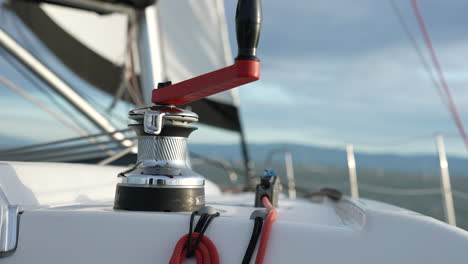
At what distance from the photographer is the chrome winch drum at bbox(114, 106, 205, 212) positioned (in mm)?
669

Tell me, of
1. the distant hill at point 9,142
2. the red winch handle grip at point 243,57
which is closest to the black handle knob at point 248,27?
the red winch handle grip at point 243,57

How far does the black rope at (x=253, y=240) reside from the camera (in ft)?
1.86

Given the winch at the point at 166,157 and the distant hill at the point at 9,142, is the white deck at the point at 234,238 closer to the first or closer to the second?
the winch at the point at 166,157

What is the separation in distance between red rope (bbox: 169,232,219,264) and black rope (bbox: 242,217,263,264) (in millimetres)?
35

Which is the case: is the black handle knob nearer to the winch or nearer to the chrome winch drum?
the winch

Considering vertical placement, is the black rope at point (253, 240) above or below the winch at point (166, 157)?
below

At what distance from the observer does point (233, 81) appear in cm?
59

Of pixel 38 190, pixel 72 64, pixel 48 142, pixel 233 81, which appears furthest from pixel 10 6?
pixel 233 81

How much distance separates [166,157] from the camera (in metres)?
0.70

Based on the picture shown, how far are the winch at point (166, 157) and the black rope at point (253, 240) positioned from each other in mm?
134

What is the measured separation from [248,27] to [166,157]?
24cm

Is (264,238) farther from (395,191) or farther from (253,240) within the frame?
(395,191)

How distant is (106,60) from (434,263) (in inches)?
58.2

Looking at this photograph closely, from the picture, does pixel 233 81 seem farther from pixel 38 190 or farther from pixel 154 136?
pixel 38 190
